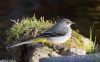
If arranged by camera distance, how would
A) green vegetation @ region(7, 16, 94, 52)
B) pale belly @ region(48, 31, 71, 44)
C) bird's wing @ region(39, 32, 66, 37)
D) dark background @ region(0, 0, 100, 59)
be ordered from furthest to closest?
dark background @ region(0, 0, 100, 59) → green vegetation @ region(7, 16, 94, 52) → pale belly @ region(48, 31, 71, 44) → bird's wing @ region(39, 32, 66, 37)

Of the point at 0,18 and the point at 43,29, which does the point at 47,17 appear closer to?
the point at 0,18

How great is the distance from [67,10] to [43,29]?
6.17 metres

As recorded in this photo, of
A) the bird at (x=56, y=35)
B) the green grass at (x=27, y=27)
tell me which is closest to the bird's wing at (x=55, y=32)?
the bird at (x=56, y=35)

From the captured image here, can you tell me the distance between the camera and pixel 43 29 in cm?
888

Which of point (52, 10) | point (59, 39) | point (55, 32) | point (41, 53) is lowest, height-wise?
point (41, 53)

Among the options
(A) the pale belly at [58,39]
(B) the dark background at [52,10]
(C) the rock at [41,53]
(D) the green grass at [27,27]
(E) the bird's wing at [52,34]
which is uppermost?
(B) the dark background at [52,10]

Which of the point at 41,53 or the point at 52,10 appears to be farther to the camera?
the point at 52,10

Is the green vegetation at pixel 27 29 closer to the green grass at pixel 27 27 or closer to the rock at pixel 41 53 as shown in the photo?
the green grass at pixel 27 27

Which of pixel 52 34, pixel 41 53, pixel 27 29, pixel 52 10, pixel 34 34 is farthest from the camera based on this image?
pixel 52 10

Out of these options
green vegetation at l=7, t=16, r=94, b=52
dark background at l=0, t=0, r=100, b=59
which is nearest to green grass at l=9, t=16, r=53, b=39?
green vegetation at l=7, t=16, r=94, b=52

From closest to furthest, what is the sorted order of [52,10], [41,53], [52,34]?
[52,34] → [41,53] → [52,10]

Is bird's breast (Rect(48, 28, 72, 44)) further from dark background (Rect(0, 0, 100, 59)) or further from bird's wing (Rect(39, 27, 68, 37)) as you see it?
dark background (Rect(0, 0, 100, 59))

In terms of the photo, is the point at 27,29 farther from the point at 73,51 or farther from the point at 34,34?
the point at 73,51

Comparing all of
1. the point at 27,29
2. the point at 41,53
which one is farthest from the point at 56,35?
the point at 27,29
